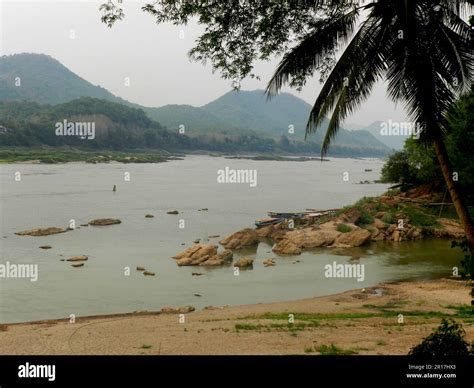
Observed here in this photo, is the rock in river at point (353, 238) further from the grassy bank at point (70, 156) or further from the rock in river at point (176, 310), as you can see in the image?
the grassy bank at point (70, 156)

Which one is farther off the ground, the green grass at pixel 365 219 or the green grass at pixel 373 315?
the green grass at pixel 365 219

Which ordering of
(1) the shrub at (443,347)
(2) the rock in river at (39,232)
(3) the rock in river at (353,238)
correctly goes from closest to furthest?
(1) the shrub at (443,347) → (3) the rock in river at (353,238) → (2) the rock in river at (39,232)

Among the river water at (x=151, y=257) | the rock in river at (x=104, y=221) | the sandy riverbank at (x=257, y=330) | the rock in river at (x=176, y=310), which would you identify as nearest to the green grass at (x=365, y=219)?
the river water at (x=151, y=257)

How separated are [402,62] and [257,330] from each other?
34.8 ft

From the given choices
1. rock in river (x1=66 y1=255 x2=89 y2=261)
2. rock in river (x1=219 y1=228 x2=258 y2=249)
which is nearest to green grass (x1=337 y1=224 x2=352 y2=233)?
rock in river (x1=219 y1=228 x2=258 y2=249)

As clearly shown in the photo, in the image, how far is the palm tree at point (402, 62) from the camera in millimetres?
10633

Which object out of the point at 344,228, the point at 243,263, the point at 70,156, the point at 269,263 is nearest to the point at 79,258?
the point at 243,263

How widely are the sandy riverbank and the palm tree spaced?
634 centimetres

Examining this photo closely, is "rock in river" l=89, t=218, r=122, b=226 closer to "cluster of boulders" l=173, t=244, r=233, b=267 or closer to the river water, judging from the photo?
the river water

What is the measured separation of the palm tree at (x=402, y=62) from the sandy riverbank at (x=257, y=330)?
634 centimetres

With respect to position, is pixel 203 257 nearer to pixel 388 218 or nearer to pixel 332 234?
pixel 332 234
